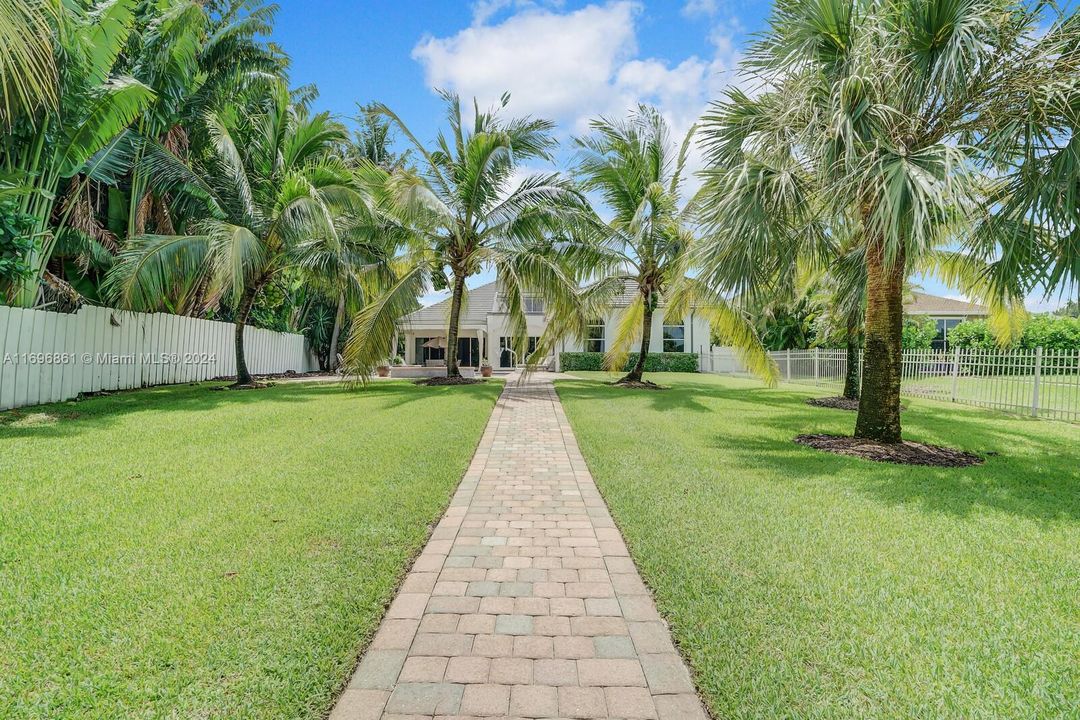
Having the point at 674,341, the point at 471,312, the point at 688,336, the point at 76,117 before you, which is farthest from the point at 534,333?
the point at 76,117

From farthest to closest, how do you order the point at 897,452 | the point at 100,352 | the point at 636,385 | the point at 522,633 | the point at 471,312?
the point at 471,312 < the point at 636,385 < the point at 100,352 < the point at 897,452 < the point at 522,633

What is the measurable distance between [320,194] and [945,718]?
1563 cm

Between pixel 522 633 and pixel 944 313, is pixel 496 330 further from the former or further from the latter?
pixel 944 313

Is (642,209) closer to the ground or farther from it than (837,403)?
farther from it

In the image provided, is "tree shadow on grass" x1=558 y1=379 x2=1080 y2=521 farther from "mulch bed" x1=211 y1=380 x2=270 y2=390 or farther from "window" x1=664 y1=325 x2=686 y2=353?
"window" x1=664 y1=325 x2=686 y2=353

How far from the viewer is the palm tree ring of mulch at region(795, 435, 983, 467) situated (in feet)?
22.6

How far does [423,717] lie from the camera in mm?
2148

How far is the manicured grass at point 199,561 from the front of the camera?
230cm

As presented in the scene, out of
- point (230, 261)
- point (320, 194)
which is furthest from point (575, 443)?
point (320, 194)

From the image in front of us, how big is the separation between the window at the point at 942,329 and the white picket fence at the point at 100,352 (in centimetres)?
3813

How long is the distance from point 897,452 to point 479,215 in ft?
40.7

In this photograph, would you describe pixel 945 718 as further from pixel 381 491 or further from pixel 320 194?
pixel 320 194

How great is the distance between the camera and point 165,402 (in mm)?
11539

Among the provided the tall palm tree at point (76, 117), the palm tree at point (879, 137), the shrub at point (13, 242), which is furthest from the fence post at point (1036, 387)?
the shrub at point (13, 242)
